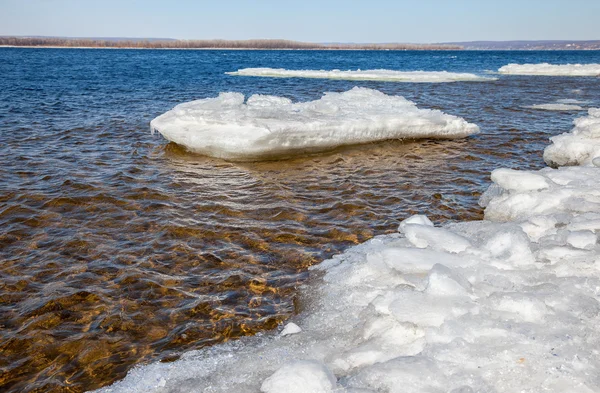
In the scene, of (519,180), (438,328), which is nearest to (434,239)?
(438,328)

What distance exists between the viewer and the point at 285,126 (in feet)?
28.1

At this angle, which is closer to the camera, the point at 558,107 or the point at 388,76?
the point at 558,107

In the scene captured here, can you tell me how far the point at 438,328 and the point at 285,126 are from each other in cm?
600

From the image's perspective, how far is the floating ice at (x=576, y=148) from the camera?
26.3ft

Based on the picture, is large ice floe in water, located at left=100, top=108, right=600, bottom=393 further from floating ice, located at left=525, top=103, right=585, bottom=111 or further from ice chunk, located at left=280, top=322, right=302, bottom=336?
floating ice, located at left=525, top=103, right=585, bottom=111

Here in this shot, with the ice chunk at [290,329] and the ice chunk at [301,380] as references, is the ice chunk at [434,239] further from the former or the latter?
the ice chunk at [301,380]

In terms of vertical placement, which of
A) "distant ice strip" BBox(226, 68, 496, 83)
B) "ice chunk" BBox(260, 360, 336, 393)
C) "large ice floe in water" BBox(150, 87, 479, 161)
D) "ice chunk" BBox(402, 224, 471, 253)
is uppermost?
"distant ice strip" BBox(226, 68, 496, 83)

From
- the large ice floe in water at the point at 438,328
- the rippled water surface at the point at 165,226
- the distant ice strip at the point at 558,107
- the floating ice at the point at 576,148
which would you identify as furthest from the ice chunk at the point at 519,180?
the distant ice strip at the point at 558,107

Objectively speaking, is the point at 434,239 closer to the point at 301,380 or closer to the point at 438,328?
the point at 438,328

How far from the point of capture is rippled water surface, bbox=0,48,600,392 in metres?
3.82

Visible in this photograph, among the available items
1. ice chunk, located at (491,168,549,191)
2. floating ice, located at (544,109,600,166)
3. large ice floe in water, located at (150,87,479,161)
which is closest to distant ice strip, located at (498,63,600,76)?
large ice floe in water, located at (150,87,479,161)

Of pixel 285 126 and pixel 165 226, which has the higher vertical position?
pixel 285 126

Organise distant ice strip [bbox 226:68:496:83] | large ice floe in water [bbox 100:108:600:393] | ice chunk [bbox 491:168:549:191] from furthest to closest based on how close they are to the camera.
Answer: distant ice strip [bbox 226:68:496:83], ice chunk [bbox 491:168:549:191], large ice floe in water [bbox 100:108:600:393]

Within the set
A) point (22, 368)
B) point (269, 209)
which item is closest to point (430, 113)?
point (269, 209)
